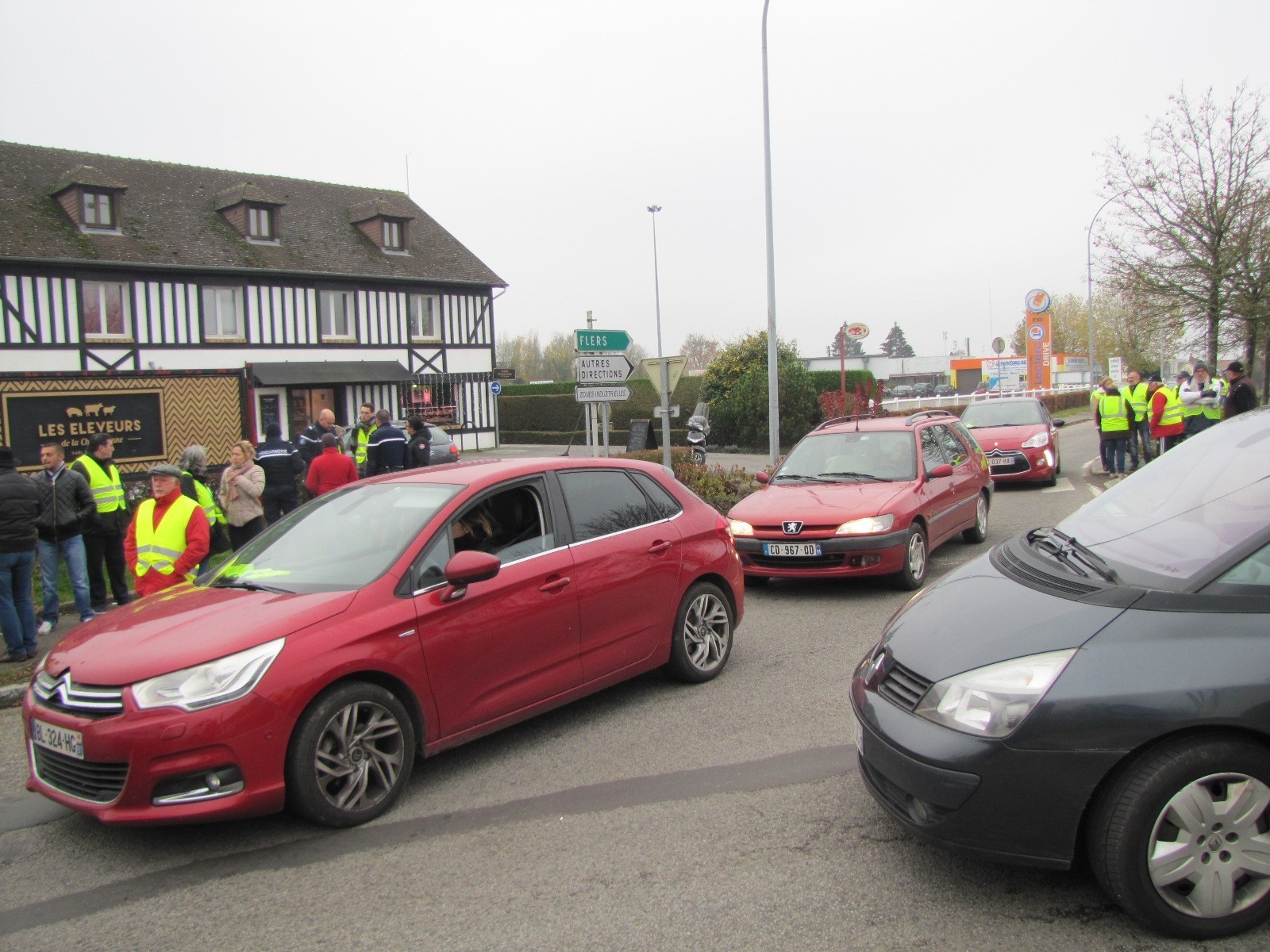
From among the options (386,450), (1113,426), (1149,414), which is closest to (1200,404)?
(1149,414)

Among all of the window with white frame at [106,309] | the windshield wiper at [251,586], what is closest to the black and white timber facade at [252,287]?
the window with white frame at [106,309]

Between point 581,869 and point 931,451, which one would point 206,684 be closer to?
point 581,869

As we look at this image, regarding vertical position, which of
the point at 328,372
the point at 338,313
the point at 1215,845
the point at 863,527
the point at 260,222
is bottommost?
the point at 1215,845

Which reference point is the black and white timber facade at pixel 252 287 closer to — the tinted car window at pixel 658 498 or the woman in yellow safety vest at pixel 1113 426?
the woman in yellow safety vest at pixel 1113 426

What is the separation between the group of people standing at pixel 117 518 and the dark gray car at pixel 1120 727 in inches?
210

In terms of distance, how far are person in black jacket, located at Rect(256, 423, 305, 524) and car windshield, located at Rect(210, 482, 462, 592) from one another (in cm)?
554

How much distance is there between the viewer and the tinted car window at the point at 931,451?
32.0ft

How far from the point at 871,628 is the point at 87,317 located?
92.8 feet

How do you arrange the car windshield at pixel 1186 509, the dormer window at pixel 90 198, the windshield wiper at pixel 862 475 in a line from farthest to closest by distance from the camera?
1. the dormer window at pixel 90 198
2. the windshield wiper at pixel 862 475
3. the car windshield at pixel 1186 509

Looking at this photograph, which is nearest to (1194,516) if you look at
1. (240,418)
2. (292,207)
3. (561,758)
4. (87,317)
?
(561,758)

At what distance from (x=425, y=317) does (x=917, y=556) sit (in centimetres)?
3094

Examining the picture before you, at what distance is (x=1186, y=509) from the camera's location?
3.79 meters

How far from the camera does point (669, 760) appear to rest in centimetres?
485

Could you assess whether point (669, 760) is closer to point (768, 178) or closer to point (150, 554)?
point (150, 554)
